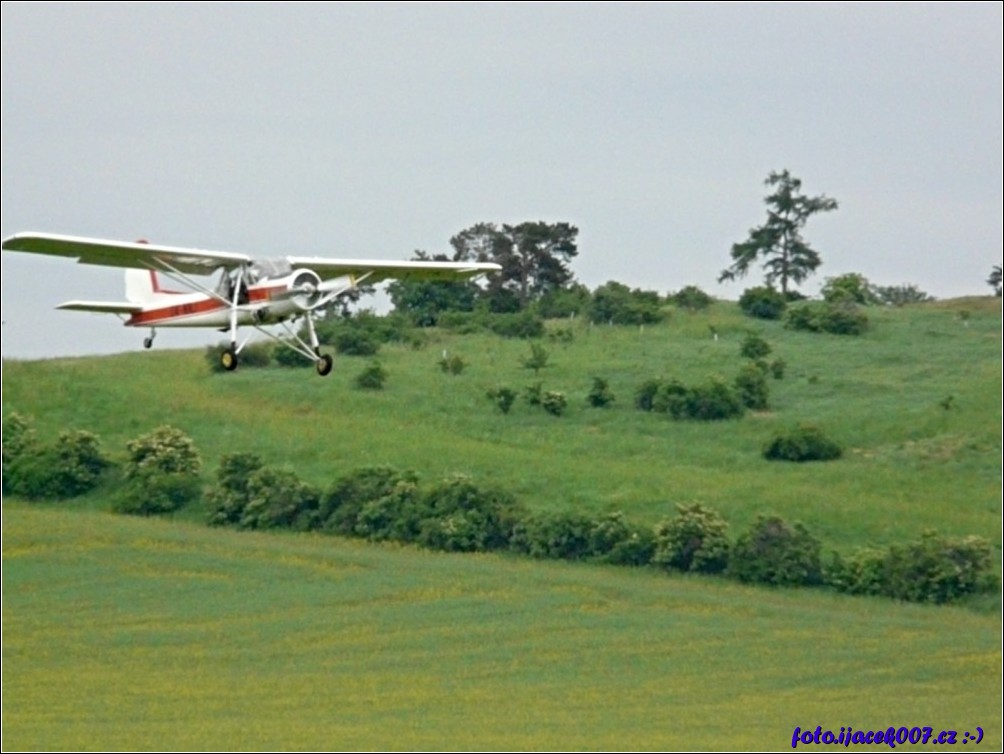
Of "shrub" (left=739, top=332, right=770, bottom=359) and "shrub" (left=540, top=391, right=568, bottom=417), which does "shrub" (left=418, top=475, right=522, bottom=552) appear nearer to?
"shrub" (left=540, top=391, right=568, bottom=417)

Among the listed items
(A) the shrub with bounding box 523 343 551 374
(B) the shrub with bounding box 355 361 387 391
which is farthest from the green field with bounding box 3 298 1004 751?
(A) the shrub with bounding box 523 343 551 374

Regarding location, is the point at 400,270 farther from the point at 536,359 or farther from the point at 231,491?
the point at 536,359

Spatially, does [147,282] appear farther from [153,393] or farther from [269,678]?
[153,393]

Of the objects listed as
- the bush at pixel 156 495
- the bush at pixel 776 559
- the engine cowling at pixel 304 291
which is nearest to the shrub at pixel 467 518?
the bush at pixel 776 559

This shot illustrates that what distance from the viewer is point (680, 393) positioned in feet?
401

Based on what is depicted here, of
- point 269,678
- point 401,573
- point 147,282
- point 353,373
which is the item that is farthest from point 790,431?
point 147,282

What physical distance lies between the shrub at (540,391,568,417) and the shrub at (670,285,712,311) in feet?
98.7

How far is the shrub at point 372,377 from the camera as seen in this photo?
119312 mm

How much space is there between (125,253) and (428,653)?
45309mm

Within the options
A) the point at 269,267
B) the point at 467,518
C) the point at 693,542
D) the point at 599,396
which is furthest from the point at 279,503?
the point at 269,267

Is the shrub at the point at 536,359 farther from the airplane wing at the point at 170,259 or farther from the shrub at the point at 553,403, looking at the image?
the airplane wing at the point at 170,259

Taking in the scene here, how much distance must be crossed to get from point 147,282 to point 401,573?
52162 millimetres

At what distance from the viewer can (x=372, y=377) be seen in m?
120

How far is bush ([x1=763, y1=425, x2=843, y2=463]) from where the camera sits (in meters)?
116
